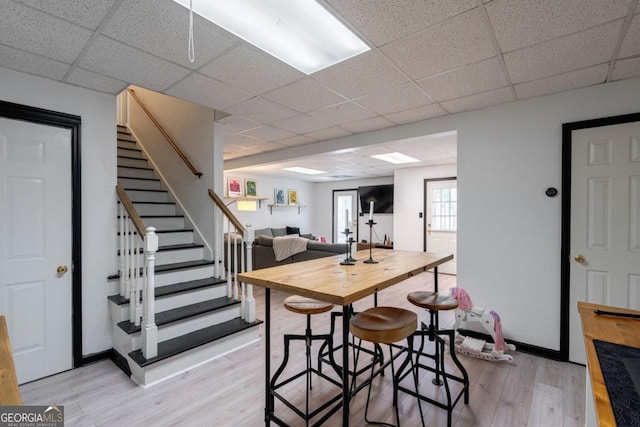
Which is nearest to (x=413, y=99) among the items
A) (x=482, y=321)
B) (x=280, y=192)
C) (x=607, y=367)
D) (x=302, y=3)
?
(x=302, y=3)

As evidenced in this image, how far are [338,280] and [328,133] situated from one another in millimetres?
2803

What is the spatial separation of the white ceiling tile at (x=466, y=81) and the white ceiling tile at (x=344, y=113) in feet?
2.37

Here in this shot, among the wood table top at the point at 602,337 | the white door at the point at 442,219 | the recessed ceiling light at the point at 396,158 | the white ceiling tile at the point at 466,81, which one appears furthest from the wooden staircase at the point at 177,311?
the white door at the point at 442,219

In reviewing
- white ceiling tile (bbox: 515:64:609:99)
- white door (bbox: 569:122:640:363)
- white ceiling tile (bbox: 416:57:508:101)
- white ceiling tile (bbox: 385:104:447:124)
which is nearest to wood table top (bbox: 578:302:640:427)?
white door (bbox: 569:122:640:363)

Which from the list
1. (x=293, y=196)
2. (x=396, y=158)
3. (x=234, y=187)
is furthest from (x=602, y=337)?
(x=293, y=196)

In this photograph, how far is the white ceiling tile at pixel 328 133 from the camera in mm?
3888

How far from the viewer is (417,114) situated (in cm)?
324

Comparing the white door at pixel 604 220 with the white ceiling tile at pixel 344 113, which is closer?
the white door at pixel 604 220

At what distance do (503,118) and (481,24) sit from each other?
153 cm

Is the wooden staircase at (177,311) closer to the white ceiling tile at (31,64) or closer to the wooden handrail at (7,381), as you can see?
the wooden handrail at (7,381)

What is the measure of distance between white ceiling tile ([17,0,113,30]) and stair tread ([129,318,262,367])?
2.35 metres

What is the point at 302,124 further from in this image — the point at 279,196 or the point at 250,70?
the point at 279,196

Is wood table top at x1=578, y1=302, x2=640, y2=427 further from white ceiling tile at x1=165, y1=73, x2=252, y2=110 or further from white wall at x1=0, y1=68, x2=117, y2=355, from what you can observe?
white wall at x1=0, y1=68, x2=117, y2=355

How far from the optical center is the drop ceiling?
5.25 feet
